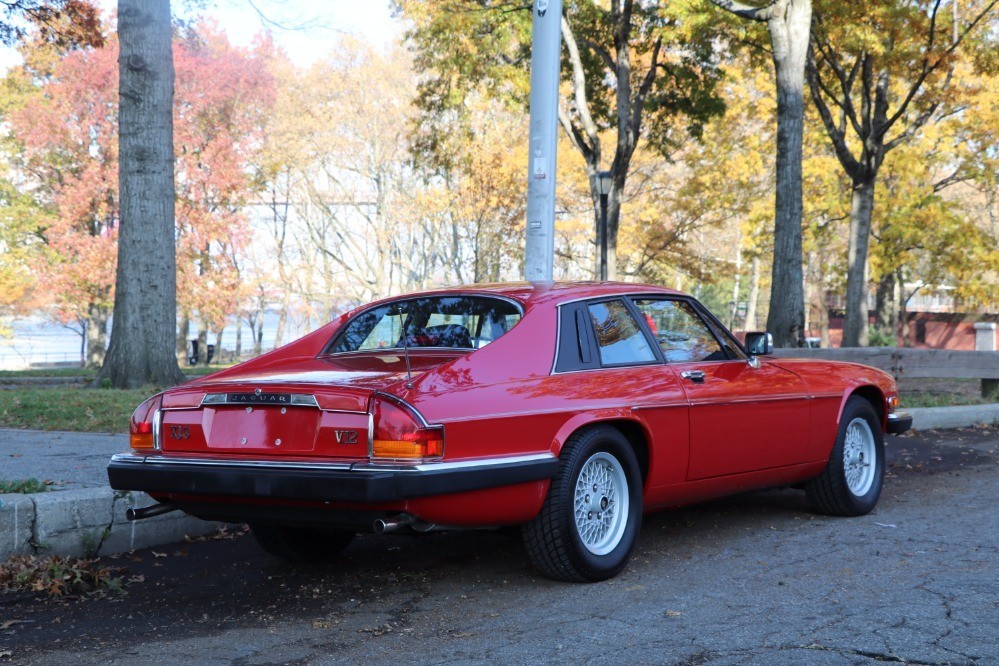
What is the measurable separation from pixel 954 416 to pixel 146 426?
10805 millimetres

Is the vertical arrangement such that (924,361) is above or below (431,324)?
below

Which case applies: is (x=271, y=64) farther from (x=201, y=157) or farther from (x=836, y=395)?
(x=836, y=395)

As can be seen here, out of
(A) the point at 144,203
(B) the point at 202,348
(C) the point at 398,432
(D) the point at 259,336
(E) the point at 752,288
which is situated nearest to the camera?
(C) the point at 398,432

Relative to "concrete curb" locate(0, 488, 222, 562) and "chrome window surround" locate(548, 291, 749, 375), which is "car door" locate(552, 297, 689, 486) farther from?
"concrete curb" locate(0, 488, 222, 562)

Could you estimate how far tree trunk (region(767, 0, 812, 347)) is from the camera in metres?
15.2

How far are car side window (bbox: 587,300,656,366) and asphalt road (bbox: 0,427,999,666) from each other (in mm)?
1072

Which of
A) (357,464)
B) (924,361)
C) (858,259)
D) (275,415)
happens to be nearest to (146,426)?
(275,415)

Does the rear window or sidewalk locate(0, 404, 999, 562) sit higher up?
the rear window

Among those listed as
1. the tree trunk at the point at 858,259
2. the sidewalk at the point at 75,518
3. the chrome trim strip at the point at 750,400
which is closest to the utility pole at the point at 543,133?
the chrome trim strip at the point at 750,400

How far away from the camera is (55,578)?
5.00 metres

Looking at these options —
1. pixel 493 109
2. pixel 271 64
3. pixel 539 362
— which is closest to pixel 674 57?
pixel 493 109

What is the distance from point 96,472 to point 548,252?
183 inches

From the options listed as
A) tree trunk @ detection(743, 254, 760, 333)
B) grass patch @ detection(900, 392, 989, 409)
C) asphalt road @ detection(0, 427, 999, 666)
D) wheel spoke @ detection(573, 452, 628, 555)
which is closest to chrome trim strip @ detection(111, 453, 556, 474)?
wheel spoke @ detection(573, 452, 628, 555)

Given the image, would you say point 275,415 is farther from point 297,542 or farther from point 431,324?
point 297,542
